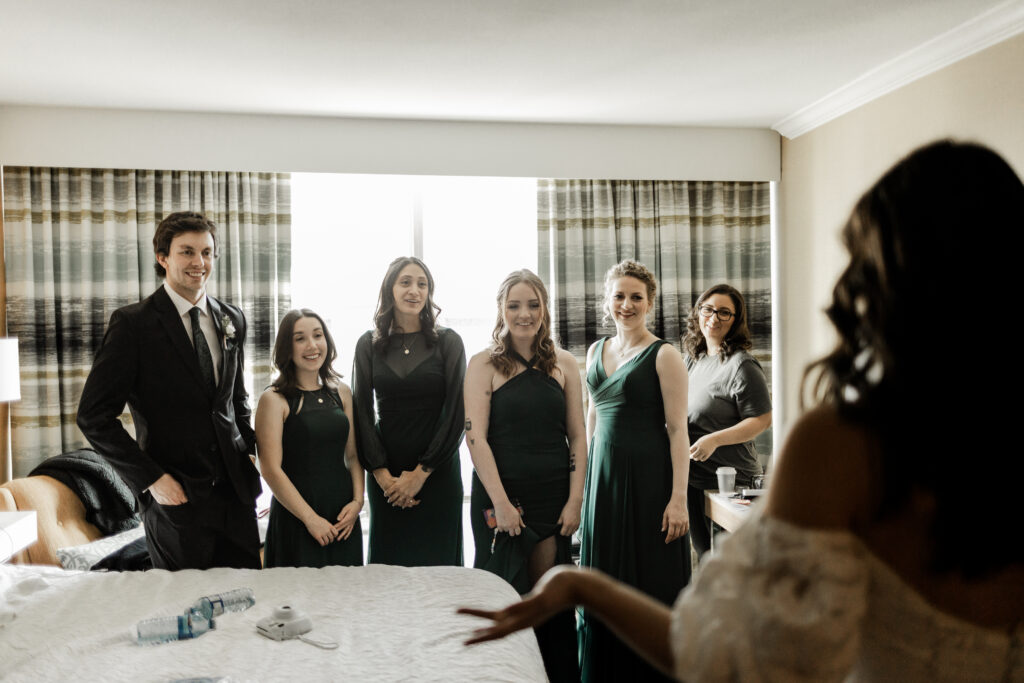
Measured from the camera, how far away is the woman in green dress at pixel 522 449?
267 cm

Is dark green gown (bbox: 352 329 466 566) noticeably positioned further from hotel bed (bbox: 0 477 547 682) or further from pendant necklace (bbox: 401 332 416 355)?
hotel bed (bbox: 0 477 547 682)

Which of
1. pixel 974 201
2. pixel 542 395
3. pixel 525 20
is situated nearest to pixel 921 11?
pixel 525 20

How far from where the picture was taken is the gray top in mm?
3070

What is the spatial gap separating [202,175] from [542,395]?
106 inches

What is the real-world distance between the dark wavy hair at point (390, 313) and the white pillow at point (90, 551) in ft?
5.09

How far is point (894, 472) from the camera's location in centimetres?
65

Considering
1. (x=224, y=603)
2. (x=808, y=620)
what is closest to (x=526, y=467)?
(x=224, y=603)

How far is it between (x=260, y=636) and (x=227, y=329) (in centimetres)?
115

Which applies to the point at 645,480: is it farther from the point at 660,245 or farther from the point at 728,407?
the point at 660,245

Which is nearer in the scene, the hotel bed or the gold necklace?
the hotel bed

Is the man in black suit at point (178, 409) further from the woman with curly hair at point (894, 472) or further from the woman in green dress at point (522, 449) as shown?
the woman with curly hair at point (894, 472)

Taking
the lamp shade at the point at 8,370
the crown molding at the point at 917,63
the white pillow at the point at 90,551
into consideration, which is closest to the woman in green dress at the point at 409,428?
the white pillow at the point at 90,551

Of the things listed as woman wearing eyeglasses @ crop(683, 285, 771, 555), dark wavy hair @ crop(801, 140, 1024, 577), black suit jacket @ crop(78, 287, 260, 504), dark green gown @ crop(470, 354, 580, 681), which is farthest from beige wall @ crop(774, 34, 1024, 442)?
black suit jacket @ crop(78, 287, 260, 504)

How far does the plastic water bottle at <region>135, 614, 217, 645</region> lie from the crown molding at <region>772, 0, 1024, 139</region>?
3466 mm
